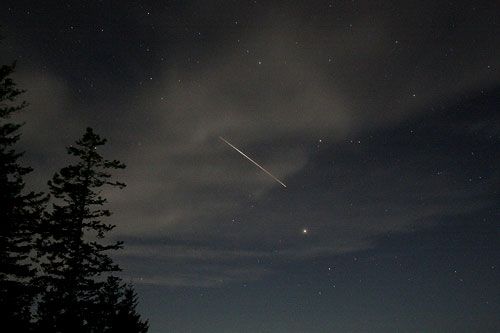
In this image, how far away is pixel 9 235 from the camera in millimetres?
13859

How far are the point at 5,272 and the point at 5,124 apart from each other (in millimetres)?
5983

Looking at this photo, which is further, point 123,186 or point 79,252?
point 123,186

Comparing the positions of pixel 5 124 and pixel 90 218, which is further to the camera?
pixel 90 218

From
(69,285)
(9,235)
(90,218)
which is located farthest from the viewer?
(90,218)

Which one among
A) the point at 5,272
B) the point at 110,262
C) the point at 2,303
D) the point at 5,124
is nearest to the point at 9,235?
the point at 5,272

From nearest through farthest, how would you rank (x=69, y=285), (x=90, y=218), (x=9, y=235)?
(x=9, y=235) < (x=69, y=285) < (x=90, y=218)

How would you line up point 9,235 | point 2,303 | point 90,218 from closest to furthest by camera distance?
point 2,303, point 9,235, point 90,218

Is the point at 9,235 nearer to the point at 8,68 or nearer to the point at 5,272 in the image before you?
the point at 5,272

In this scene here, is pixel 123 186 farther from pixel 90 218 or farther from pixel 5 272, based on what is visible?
pixel 5 272

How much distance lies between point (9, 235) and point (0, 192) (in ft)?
5.88

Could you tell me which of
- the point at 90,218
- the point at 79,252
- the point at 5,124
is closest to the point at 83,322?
the point at 79,252

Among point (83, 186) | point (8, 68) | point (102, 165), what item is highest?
point (8, 68)

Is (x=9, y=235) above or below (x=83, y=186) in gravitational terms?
below

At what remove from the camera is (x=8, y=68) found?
14.7m
